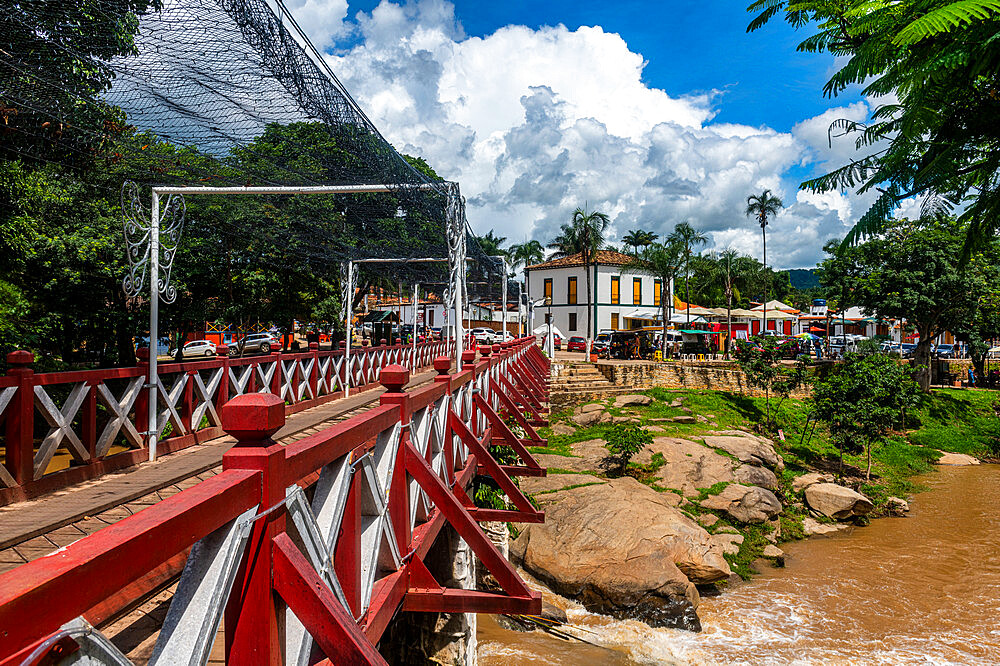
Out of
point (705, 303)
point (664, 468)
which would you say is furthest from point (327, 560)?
point (705, 303)

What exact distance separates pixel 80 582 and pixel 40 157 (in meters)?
6.51

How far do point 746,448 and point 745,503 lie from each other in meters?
3.36

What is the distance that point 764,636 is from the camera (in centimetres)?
988

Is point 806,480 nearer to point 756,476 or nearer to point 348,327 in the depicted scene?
point 756,476

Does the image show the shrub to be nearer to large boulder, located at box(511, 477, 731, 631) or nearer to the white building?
large boulder, located at box(511, 477, 731, 631)

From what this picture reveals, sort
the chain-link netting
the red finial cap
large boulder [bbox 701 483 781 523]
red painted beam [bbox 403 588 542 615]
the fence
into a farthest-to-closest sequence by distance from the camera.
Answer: large boulder [bbox 701 483 781 523] < the fence < the chain-link netting < red painted beam [bbox 403 588 542 615] < the red finial cap

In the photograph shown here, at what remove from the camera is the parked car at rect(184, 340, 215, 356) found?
1233 inches

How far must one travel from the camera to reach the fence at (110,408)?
509 centimetres

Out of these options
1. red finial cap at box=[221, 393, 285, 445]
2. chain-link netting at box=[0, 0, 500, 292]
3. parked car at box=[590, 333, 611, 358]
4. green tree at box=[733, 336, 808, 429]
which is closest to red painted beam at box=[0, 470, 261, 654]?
red finial cap at box=[221, 393, 285, 445]

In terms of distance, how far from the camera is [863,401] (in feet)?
63.5

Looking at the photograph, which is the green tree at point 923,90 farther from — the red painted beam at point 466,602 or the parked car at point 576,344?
the parked car at point 576,344

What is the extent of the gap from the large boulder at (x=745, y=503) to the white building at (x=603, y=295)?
28388mm

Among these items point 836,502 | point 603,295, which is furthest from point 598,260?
point 836,502

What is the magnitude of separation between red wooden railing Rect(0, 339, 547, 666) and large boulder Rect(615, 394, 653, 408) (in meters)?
18.1
